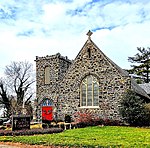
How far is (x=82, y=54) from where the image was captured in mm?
31781

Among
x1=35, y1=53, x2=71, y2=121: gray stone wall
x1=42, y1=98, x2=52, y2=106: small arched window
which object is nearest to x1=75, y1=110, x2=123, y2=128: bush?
x1=42, y1=98, x2=52, y2=106: small arched window

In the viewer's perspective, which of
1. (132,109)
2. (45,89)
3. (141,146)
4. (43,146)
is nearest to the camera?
(141,146)

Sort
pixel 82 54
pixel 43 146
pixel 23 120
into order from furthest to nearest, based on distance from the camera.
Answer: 1. pixel 82 54
2. pixel 23 120
3. pixel 43 146

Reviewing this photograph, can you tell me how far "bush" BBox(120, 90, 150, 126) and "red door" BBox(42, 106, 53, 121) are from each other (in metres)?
11.7

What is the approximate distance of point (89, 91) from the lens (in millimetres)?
30688

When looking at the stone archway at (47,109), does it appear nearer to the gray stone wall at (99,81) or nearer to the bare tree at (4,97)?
the gray stone wall at (99,81)

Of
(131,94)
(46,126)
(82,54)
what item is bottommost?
(46,126)

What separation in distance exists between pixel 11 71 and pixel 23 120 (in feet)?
137

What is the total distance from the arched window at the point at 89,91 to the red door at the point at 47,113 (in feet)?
21.7

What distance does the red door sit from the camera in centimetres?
3591

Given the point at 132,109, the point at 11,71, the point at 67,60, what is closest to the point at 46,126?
the point at 132,109

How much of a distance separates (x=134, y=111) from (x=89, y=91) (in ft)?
20.2

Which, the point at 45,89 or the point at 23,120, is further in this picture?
the point at 45,89

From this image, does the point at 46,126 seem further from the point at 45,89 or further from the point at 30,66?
the point at 30,66
